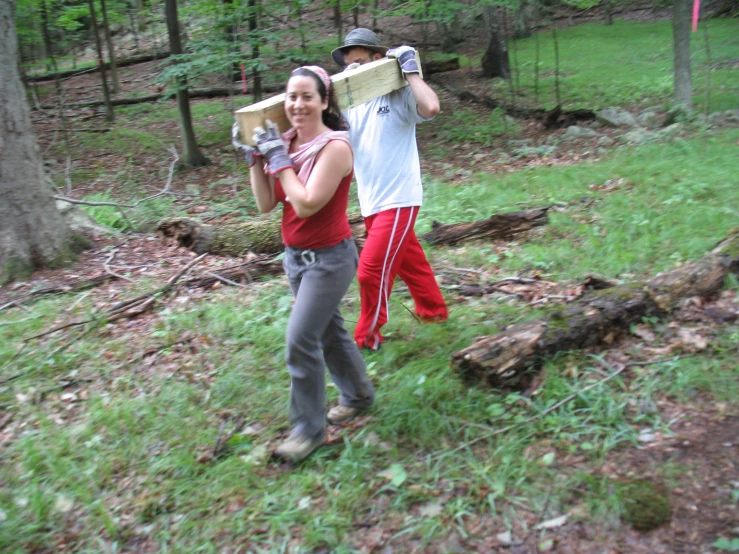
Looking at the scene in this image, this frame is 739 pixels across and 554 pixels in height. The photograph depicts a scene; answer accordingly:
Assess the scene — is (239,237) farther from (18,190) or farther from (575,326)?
(575,326)

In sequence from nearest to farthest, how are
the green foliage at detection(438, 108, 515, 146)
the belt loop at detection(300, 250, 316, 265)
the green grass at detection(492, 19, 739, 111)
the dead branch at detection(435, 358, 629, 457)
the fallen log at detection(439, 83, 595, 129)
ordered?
the belt loop at detection(300, 250, 316, 265) < the dead branch at detection(435, 358, 629, 457) < the fallen log at detection(439, 83, 595, 129) < the green foliage at detection(438, 108, 515, 146) < the green grass at detection(492, 19, 739, 111)

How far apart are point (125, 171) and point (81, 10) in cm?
605

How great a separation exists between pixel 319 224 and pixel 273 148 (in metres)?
0.43

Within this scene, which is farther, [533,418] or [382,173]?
[382,173]

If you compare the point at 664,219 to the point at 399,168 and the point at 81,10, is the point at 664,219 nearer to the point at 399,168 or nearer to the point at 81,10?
the point at 399,168

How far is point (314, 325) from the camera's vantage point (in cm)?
294

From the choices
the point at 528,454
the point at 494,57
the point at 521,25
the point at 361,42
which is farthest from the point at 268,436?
the point at 521,25

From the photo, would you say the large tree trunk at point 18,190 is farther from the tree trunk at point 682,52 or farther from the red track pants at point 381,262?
the tree trunk at point 682,52

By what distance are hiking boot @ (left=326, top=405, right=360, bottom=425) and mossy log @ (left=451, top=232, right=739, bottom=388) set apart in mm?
680

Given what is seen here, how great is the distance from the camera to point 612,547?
7.79 feet

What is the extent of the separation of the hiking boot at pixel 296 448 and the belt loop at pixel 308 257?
95cm

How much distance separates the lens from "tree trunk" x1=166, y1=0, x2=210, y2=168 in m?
11.4

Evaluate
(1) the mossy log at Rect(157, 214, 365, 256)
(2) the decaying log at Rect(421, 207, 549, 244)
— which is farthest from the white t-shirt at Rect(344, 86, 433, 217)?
(2) the decaying log at Rect(421, 207, 549, 244)

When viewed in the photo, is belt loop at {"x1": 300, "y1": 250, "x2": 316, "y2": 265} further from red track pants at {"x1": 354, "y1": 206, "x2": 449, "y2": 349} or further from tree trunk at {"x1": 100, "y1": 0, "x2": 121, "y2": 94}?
tree trunk at {"x1": 100, "y1": 0, "x2": 121, "y2": 94}
